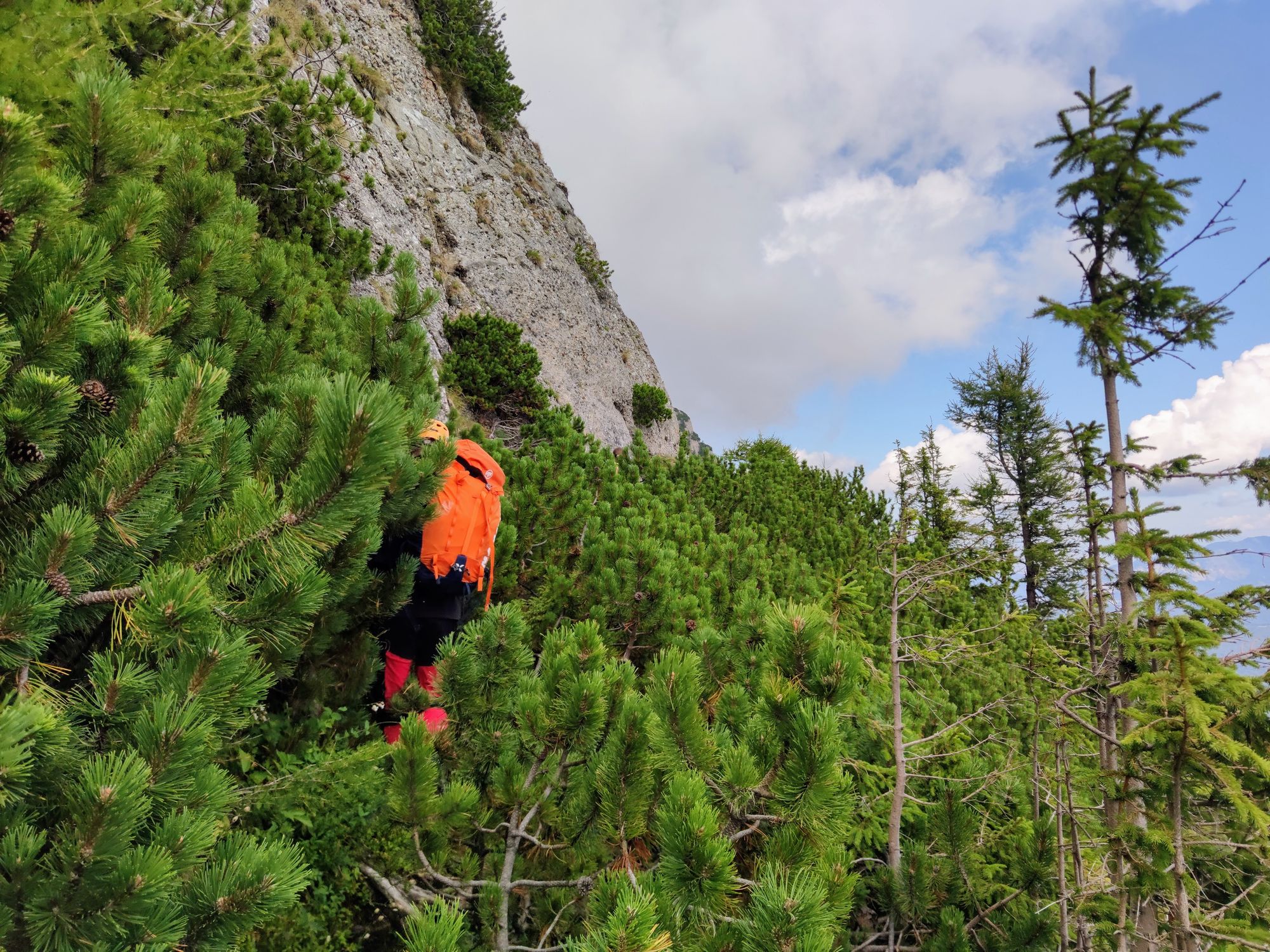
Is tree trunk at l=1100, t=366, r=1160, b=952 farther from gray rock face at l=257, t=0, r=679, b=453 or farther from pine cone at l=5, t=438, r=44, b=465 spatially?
gray rock face at l=257, t=0, r=679, b=453

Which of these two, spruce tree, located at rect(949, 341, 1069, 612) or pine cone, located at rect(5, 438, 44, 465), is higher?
spruce tree, located at rect(949, 341, 1069, 612)

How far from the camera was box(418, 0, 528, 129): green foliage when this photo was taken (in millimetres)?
16938

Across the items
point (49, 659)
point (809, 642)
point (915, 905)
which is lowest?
point (915, 905)

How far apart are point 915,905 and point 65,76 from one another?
567 centimetres

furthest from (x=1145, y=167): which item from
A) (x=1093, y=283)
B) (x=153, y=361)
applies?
(x=153, y=361)

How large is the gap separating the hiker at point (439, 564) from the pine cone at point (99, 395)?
1.60 meters

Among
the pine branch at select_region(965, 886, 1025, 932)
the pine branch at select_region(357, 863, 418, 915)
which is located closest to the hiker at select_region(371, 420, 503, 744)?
the pine branch at select_region(357, 863, 418, 915)

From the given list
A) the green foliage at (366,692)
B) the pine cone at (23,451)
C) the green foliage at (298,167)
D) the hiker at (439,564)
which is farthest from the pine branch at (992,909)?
the green foliage at (298,167)

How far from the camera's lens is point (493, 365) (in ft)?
42.3

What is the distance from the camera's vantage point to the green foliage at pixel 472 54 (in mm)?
16938

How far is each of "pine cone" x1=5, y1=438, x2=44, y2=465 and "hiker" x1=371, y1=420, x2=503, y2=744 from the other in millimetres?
1812

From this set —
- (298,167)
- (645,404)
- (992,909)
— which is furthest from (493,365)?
(992,909)

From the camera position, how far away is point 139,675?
1456 millimetres

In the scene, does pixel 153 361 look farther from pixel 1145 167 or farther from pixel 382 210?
pixel 382 210
